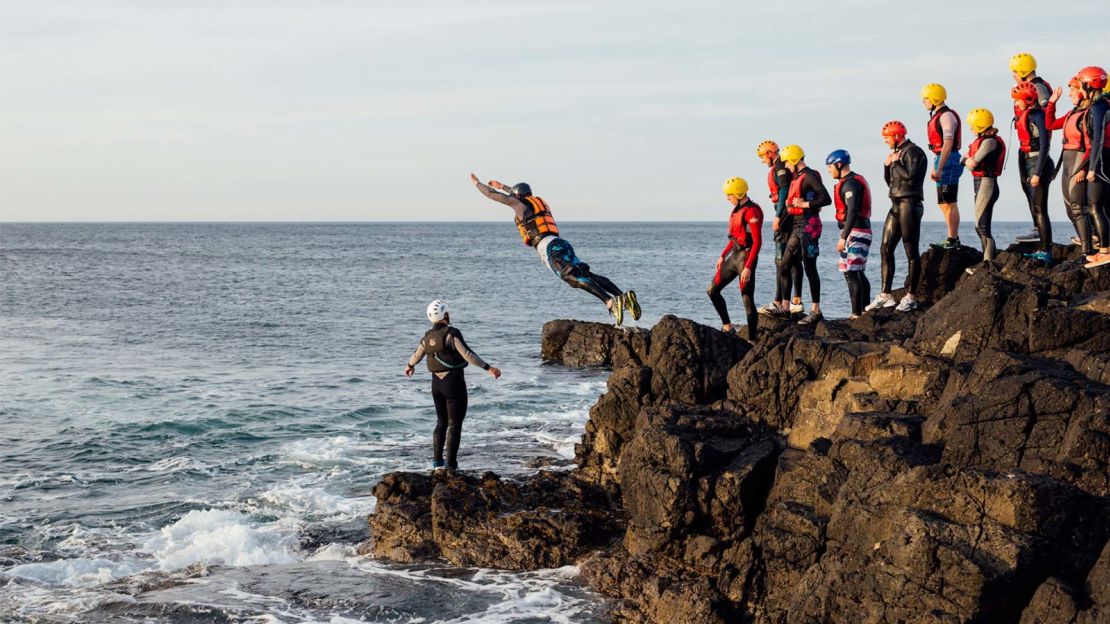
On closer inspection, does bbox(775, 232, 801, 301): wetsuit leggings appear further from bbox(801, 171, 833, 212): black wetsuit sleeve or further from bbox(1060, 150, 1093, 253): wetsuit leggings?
bbox(1060, 150, 1093, 253): wetsuit leggings

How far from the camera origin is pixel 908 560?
31.8 ft

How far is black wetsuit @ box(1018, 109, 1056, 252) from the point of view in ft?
57.8

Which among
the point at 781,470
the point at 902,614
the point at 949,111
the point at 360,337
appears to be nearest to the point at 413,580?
the point at 781,470

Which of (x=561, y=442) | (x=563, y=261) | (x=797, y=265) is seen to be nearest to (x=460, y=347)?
(x=563, y=261)

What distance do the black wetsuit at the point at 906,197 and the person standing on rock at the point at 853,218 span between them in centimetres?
47

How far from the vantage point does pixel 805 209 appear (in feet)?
62.4

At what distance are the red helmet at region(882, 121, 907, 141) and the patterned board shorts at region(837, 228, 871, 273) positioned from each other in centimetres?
167

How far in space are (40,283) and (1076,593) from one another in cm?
6950

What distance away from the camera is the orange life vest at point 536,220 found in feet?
58.4

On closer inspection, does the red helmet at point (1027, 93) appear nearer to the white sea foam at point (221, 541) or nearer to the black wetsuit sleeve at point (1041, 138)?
the black wetsuit sleeve at point (1041, 138)

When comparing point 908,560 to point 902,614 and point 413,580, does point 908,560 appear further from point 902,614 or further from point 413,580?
point 413,580

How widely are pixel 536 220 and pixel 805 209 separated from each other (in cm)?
480

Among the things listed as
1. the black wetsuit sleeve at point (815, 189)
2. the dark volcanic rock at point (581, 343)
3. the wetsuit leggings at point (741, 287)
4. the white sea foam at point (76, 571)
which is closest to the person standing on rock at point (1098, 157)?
the black wetsuit sleeve at point (815, 189)

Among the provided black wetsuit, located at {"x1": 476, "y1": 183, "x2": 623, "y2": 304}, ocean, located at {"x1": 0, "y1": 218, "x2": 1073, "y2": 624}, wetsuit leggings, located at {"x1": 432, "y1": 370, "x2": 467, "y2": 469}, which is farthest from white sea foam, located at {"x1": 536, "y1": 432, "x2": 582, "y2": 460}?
wetsuit leggings, located at {"x1": 432, "y1": 370, "x2": 467, "y2": 469}
